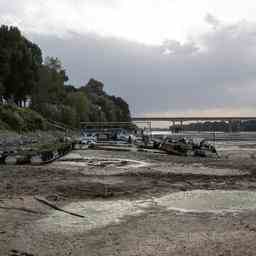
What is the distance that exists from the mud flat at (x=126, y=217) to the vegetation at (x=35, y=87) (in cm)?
4100

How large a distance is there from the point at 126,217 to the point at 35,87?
76834 mm

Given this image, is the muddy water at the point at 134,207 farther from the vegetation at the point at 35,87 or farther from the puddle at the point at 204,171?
the vegetation at the point at 35,87

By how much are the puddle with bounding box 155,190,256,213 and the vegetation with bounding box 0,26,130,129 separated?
43097 millimetres

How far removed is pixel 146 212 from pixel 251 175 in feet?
51.3

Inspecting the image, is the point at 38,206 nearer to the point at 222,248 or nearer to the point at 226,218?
the point at 226,218

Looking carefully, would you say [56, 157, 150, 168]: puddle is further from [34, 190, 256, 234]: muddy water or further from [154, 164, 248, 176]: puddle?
[34, 190, 256, 234]: muddy water

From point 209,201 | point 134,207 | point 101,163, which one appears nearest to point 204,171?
point 101,163

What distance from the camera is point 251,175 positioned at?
29.3 metres

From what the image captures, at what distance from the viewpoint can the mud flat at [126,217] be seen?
10.7 metres

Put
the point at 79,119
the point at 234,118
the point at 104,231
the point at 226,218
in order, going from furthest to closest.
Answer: the point at 234,118
the point at 79,119
the point at 226,218
the point at 104,231

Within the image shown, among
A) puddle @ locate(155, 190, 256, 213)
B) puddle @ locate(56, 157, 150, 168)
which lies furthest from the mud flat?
puddle @ locate(56, 157, 150, 168)

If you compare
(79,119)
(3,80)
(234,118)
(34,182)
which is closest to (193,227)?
(34,182)

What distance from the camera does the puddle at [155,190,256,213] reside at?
16.2 meters

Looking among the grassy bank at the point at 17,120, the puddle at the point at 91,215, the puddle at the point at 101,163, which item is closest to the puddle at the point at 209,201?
the puddle at the point at 91,215
